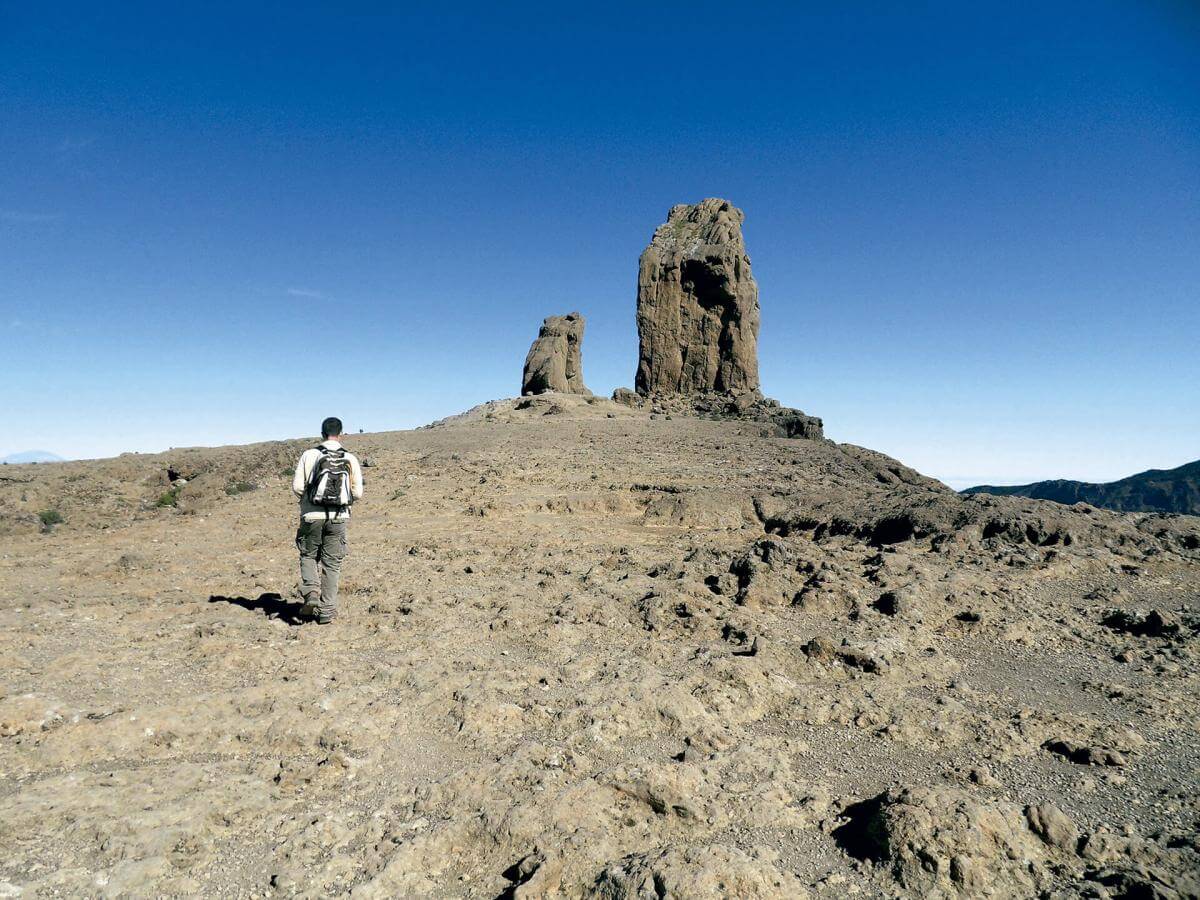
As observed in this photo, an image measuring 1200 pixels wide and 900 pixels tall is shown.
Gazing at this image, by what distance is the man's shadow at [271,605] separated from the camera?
609cm

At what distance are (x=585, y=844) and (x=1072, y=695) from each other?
3.88m

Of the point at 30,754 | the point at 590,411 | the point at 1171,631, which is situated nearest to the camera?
the point at 30,754

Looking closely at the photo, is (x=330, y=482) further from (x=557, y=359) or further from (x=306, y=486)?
(x=557, y=359)

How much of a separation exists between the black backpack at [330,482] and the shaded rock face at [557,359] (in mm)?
36535

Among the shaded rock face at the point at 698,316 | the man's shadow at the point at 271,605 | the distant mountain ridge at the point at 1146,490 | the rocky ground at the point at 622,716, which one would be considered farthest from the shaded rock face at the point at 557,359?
the man's shadow at the point at 271,605

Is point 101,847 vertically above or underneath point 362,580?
underneath

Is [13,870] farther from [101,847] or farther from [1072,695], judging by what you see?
[1072,695]

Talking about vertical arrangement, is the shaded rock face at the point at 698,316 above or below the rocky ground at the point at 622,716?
above

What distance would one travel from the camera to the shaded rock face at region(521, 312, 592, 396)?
141 ft

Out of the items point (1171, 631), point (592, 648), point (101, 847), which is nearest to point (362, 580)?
point (592, 648)

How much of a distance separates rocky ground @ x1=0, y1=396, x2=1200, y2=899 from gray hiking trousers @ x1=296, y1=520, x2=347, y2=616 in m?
0.30

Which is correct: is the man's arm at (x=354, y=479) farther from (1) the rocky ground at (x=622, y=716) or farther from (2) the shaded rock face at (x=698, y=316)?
(2) the shaded rock face at (x=698, y=316)

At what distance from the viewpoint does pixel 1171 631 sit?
553cm

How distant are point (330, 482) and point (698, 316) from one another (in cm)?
3649
